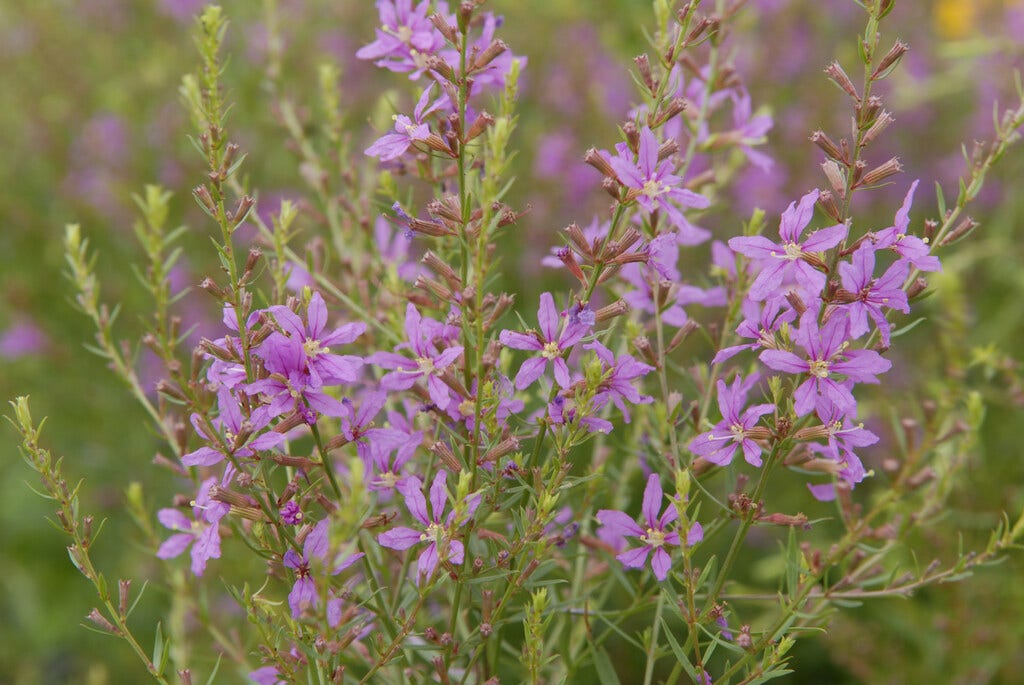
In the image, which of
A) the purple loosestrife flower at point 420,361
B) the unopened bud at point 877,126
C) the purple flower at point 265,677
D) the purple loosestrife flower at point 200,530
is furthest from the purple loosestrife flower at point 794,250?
the purple flower at point 265,677

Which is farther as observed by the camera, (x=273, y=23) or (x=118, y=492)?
(x=118, y=492)

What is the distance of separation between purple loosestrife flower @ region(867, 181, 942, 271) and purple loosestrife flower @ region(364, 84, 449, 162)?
2.26ft

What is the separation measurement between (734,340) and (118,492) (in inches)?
118

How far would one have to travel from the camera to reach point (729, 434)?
5.08 ft

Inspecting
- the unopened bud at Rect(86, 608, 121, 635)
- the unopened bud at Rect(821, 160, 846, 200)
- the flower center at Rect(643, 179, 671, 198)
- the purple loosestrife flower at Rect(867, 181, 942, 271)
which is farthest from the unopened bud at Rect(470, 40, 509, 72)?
the unopened bud at Rect(86, 608, 121, 635)

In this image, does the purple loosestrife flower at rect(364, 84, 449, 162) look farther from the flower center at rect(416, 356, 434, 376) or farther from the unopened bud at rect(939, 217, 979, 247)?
the unopened bud at rect(939, 217, 979, 247)

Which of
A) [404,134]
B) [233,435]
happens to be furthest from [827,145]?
[233,435]

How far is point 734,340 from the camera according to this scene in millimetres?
2029

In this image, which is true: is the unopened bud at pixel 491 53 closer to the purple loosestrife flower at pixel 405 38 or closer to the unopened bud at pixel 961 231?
the purple loosestrife flower at pixel 405 38

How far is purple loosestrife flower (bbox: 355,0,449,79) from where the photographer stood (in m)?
1.84

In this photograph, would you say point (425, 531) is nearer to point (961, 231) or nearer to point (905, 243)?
point (905, 243)

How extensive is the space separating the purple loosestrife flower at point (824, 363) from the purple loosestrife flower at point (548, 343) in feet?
0.94

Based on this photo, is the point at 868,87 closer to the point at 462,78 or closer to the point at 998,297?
the point at 462,78

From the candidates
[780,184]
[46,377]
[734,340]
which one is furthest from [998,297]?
[46,377]
